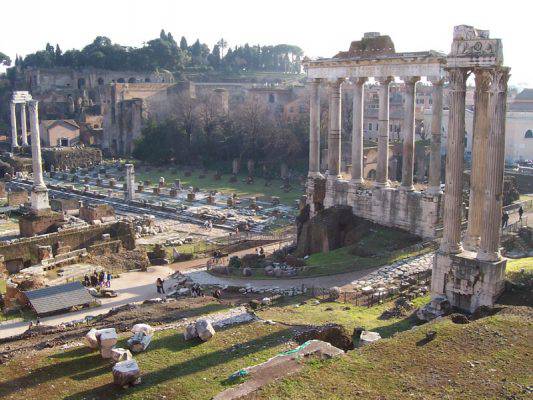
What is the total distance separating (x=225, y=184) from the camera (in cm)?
4841

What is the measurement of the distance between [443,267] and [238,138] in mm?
42138

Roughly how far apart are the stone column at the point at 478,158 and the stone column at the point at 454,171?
0.56 m

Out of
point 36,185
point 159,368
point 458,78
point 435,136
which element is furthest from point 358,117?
point 36,185

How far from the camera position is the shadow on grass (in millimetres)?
10969

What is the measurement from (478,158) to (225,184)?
33.9 m

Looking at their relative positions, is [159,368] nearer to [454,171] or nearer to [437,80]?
[454,171]

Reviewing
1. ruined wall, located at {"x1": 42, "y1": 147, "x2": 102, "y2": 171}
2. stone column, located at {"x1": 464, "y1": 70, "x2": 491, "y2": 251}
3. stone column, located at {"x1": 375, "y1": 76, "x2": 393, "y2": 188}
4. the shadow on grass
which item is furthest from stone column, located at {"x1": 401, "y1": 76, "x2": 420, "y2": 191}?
ruined wall, located at {"x1": 42, "y1": 147, "x2": 102, "y2": 171}

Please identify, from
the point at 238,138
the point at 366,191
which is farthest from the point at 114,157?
the point at 366,191

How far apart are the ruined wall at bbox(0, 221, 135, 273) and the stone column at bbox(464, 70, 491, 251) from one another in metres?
17.3

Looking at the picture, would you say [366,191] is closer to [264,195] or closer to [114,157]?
[264,195]

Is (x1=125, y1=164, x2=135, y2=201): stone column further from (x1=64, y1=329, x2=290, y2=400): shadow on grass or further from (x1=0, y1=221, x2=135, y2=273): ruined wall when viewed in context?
(x1=64, y1=329, x2=290, y2=400): shadow on grass

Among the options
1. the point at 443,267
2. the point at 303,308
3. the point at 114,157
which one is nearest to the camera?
the point at 443,267

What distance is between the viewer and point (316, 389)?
9.81 metres

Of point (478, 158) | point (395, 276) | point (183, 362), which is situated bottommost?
point (395, 276)
